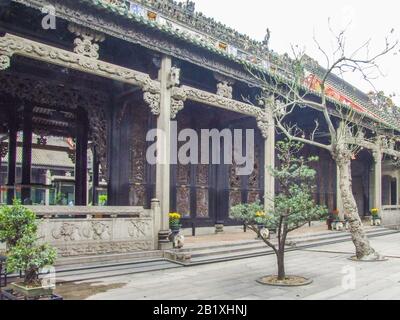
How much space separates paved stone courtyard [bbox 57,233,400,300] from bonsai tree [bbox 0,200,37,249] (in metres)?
1.36

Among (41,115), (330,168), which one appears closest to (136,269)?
(41,115)

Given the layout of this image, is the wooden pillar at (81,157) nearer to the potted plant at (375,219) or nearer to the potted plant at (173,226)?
the potted plant at (173,226)

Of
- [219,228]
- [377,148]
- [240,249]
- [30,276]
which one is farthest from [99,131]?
[377,148]

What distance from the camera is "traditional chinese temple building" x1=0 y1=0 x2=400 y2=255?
9.39m

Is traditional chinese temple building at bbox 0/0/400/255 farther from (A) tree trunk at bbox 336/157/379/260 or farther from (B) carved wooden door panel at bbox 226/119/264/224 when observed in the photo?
(A) tree trunk at bbox 336/157/379/260

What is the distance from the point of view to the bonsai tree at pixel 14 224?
20.0 ft

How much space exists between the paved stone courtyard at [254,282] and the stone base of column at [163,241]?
1.16 m

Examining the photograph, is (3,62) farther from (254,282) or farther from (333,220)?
(333,220)

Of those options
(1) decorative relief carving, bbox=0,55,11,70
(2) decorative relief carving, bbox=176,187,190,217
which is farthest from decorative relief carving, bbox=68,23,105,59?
(2) decorative relief carving, bbox=176,187,190,217

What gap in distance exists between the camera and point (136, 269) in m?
8.80

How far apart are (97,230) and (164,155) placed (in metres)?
2.47

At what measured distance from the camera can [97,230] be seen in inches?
362

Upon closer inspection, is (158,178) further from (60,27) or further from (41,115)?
(41,115)
